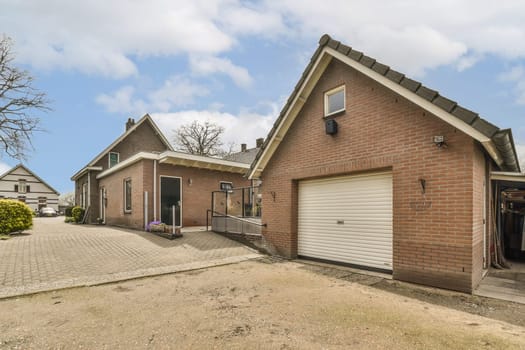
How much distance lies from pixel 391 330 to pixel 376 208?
11.3 ft

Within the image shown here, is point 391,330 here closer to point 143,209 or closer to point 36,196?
point 143,209

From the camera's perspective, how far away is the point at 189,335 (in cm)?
347

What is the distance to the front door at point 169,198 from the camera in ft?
43.1

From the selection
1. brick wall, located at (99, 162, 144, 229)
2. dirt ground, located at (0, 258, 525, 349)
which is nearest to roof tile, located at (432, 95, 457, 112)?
dirt ground, located at (0, 258, 525, 349)

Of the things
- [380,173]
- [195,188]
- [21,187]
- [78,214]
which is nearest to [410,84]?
[380,173]

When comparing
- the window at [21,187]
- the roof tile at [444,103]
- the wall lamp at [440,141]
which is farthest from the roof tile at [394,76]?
the window at [21,187]

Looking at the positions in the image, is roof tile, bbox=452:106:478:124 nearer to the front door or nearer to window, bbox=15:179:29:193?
the front door

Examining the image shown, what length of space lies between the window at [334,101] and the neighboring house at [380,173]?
1.2 inches

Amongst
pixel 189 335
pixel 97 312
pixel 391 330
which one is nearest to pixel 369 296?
pixel 391 330

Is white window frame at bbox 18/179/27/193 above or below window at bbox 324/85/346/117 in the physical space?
below

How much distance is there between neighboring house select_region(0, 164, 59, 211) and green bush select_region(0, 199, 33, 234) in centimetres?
3774

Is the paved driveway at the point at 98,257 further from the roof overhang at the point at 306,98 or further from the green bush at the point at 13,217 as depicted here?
the roof overhang at the point at 306,98

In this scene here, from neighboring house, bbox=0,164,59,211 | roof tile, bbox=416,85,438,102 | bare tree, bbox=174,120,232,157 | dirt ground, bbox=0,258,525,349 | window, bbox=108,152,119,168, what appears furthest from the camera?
neighboring house, bbox=0,164,59,211

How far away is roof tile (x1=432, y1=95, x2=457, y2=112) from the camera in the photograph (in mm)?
5137
